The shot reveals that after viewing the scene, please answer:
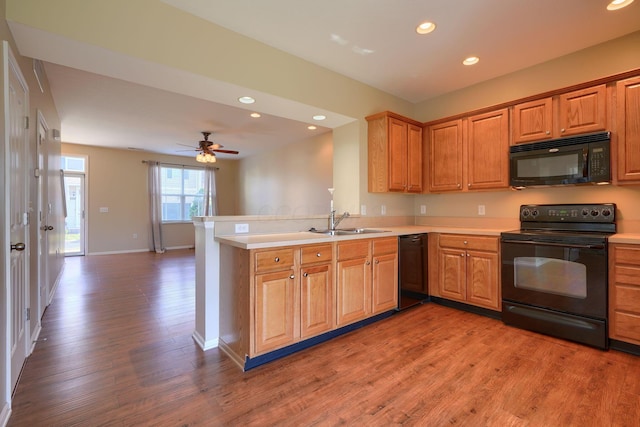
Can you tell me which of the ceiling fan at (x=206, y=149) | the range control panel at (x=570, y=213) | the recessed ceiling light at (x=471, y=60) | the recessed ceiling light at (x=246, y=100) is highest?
the recessed ceiling light at (x=471, y=60)

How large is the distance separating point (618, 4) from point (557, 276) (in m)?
2.15

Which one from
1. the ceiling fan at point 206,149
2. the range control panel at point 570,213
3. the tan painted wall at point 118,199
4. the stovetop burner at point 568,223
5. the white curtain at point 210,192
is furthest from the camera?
the white curtain at point 210,192

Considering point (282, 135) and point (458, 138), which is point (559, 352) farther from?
point (282, 135)

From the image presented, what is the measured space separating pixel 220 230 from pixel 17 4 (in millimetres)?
1791

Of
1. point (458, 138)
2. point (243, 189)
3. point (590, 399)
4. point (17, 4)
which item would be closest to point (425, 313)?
point (590, 399)

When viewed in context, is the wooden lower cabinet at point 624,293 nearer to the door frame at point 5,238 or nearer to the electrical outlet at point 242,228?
the electrical outlet at point 242,228

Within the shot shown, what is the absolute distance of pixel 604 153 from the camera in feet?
8.45

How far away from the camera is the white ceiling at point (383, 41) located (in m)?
2.20

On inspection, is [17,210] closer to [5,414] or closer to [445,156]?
[5,414]

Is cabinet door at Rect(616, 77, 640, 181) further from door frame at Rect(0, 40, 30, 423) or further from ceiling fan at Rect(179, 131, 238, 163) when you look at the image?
ceiling fan at Rect(179, 131, 238, 163)

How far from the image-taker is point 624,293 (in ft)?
7.50

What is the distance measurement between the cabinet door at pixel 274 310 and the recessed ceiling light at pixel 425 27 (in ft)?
7.47

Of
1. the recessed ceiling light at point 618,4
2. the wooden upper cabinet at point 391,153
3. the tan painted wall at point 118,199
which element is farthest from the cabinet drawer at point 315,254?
the tan painted wall at point 118,199

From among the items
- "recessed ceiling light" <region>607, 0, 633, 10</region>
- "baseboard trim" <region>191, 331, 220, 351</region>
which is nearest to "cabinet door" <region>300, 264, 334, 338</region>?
"baseboard trim" <region>191, 331, 220, 351</region>
